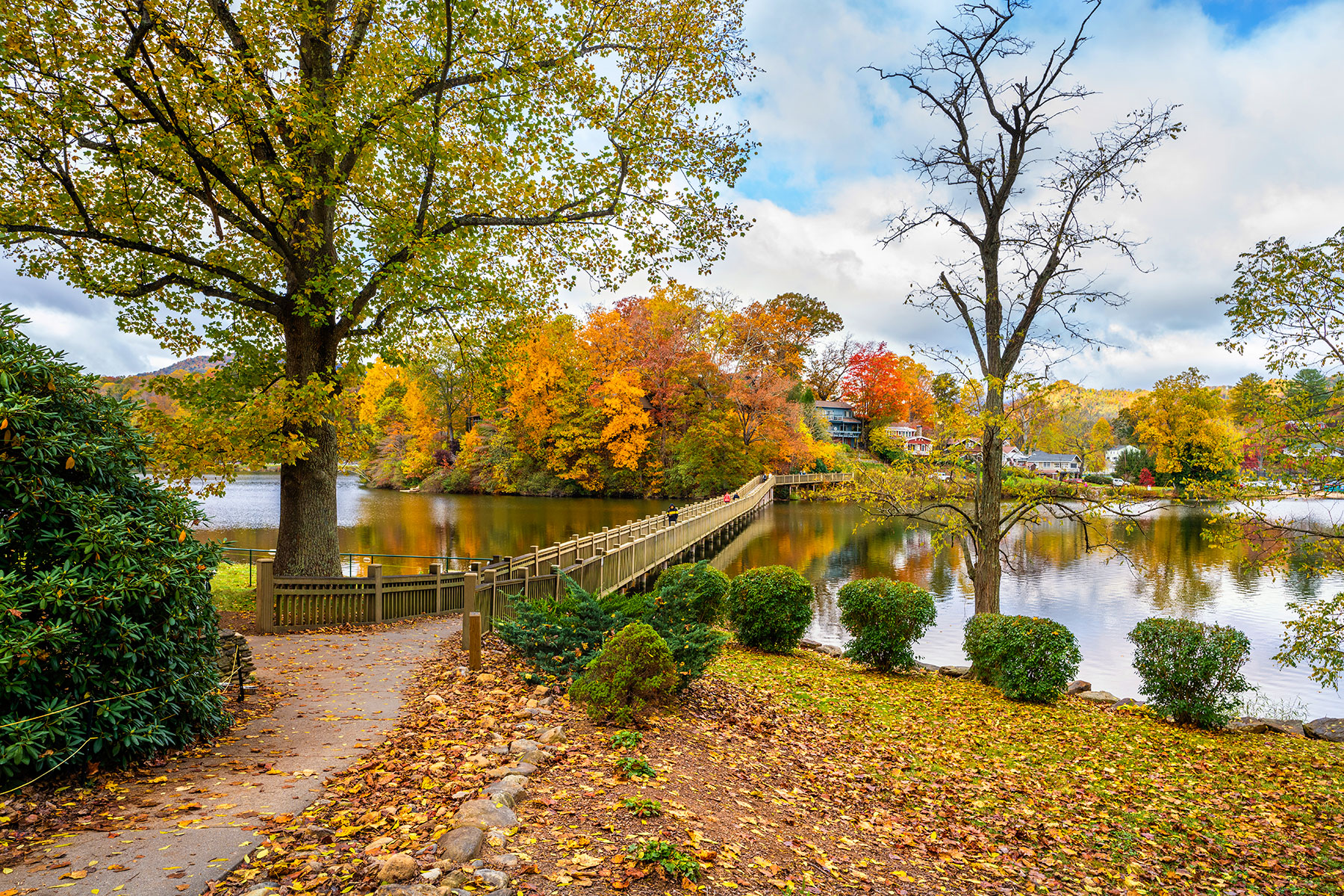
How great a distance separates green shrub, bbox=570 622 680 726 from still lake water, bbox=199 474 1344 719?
659 cm

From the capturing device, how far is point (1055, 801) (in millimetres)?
5867

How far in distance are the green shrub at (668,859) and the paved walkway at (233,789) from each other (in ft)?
6.29

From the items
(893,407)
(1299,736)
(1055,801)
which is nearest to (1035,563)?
(1299,736)

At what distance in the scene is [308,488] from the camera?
1080 centimetres

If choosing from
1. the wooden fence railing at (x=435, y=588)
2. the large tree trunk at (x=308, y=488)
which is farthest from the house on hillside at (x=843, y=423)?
the large tree trunk at (x=308, y=488)

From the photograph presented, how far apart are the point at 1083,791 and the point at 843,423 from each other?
A: 73.3 metres

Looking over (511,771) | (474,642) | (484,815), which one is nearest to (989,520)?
(474,642)

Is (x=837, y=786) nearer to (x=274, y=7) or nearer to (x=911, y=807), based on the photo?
(x=911, y=807)

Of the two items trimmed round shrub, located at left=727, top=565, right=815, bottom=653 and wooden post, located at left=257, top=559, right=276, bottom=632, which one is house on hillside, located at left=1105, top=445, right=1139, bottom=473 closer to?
trimmed round shrub, located at left=727, top=565, right=815, bottom=653

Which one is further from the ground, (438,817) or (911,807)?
(438,817)

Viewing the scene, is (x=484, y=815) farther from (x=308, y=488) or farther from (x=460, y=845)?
(x=308, y=488)

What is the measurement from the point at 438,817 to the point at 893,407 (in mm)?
71276

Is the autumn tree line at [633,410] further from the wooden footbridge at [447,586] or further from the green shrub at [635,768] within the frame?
the green shrub at [635,768]

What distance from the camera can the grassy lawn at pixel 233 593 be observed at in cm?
1094
